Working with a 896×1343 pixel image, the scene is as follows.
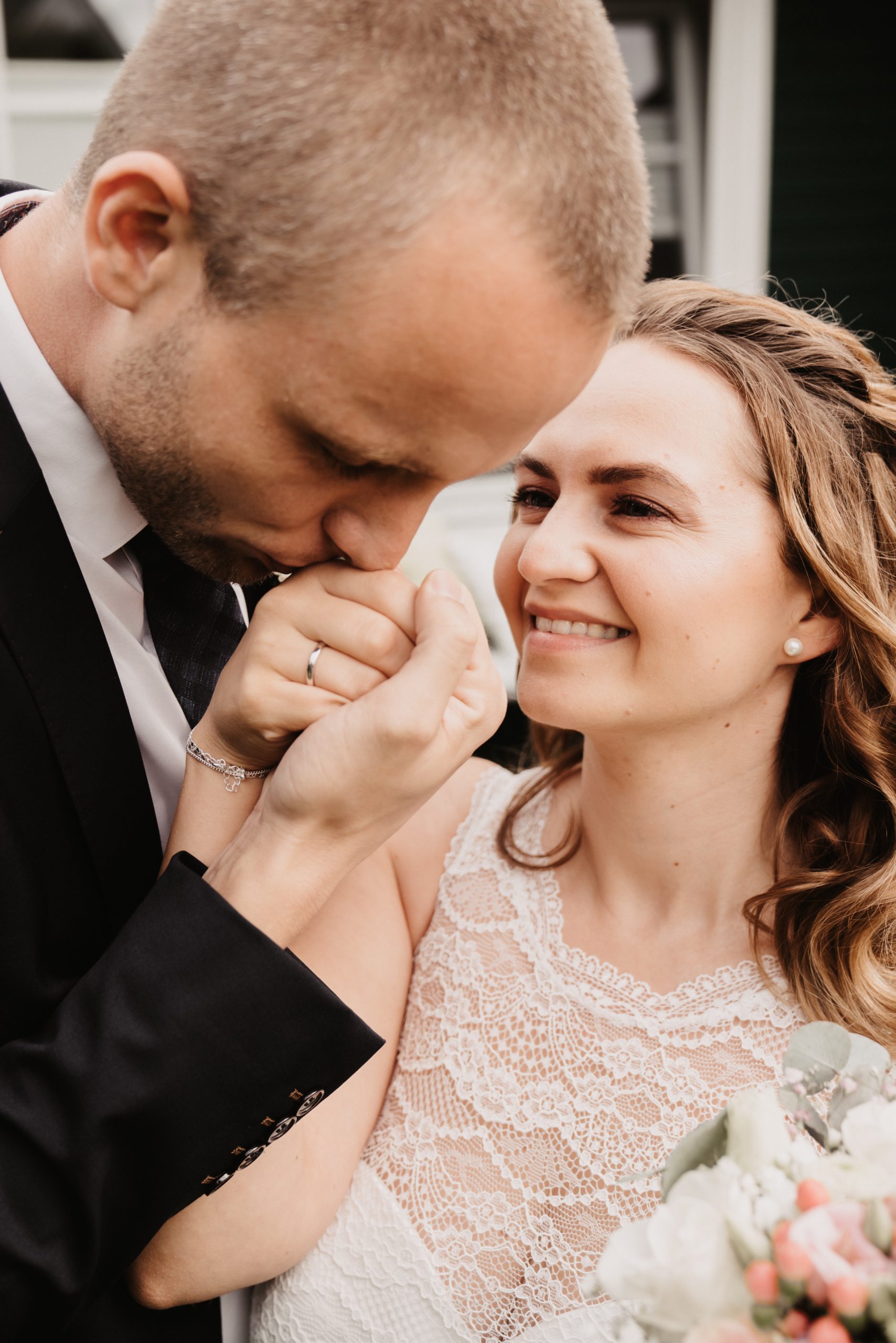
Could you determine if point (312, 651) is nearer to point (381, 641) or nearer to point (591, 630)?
point (381, 641)

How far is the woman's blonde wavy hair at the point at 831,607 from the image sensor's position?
1.91 m

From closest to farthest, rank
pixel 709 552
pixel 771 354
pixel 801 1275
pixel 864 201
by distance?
pixel 801 1275 → pixel 709 552 → pixel 771 354 → pixel 864 201

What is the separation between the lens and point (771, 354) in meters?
2.04

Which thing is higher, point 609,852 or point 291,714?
point 291,714

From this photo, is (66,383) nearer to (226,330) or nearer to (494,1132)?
(226,330)

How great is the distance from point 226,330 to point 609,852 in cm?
126

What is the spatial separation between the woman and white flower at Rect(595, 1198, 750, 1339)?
86cm

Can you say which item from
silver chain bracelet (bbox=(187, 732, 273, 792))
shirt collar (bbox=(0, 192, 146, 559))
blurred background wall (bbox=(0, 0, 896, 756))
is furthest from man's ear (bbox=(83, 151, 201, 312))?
blurred background wall (bbox=(0, 0, 896, 756))

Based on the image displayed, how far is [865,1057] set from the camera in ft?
3.45

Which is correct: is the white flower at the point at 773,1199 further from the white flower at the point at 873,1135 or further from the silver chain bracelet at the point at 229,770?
the silver chain bracelet at the point at 229,770

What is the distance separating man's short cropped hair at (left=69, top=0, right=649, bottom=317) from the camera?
117 cm

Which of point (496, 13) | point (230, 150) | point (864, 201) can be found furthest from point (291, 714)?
point (864, 201)

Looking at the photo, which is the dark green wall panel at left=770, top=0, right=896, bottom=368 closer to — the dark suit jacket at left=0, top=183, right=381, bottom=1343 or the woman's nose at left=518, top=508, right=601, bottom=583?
the woman's nose at left=518, top=508, right=601, bottom=583

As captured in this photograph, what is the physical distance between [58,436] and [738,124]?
16.4ft
